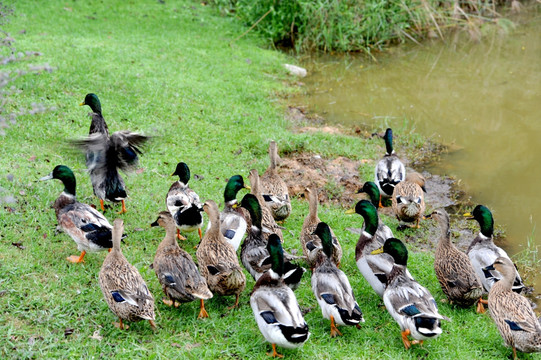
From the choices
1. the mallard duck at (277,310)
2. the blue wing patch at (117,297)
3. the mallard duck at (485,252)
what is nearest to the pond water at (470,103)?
the mallard duck at (485,252)

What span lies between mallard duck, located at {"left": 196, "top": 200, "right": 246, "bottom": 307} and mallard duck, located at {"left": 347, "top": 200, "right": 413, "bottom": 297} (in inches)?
62.4

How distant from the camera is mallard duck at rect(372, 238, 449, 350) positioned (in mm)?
5660

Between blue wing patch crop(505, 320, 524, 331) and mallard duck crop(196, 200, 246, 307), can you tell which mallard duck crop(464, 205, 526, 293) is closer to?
blue wing patch crop(505, 320, 524, 331)

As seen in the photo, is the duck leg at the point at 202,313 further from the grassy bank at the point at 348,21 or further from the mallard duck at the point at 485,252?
the grassy bank at the point at 348,21

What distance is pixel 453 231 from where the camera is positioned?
29.3 feet

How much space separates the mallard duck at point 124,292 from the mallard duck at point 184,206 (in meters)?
1.45

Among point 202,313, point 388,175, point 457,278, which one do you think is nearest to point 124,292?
point 202,313

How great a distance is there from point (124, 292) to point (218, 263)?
1133 mm

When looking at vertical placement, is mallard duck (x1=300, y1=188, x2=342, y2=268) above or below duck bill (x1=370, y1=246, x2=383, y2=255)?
below

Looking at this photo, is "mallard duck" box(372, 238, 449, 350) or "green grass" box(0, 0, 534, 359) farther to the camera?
"green grass" box(0, 0, 534, 359)

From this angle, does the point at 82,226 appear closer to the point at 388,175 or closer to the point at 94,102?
the point at 94,102

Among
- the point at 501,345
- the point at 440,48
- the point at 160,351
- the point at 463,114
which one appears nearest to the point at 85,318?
the point at 160,351

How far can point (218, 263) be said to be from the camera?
20.9ft

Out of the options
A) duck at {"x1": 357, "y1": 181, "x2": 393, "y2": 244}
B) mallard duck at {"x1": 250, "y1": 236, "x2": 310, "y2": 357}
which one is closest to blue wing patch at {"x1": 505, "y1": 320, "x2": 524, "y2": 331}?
duck at {"x1": 357, "y1": 181, "x2": 393, "y2": 244}
